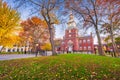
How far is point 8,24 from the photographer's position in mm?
32469

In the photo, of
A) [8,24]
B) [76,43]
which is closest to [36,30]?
[8,24]

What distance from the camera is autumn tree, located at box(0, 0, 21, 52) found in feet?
104

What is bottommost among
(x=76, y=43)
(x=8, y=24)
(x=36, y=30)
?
(x=76, y=43)

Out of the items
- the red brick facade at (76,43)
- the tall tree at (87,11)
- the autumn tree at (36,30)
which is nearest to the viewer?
the tall tree at (87,11)

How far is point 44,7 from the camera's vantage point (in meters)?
21.1

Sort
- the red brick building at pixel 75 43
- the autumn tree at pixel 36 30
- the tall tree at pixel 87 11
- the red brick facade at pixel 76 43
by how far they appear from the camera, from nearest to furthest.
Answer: the tall tree at pixel 87 11
the autumn tree at pixel 36 30
the red brick building at pixel 75 43
the red brick facade at pixel 76 43

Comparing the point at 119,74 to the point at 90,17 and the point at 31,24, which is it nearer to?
the point at 90,17

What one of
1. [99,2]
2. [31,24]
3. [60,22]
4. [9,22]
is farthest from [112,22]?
[31,24]

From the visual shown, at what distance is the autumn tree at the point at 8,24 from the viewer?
3164cm

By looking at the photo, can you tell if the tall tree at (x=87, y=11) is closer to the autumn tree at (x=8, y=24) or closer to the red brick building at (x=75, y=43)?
the autumn tree at (x=8, y=24)

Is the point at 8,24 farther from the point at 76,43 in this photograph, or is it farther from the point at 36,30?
the point at 76,43

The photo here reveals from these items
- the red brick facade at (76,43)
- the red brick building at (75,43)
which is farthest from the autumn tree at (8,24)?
the red brick facade at (76,43)

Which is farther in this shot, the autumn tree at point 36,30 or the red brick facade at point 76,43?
the red brick facade at point 76,43

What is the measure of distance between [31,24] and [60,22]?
36.4 m
